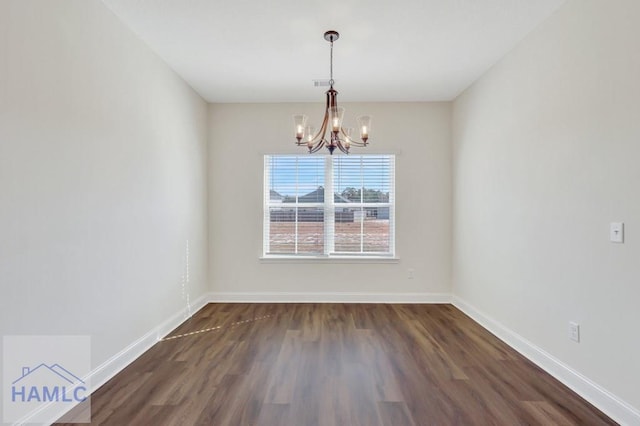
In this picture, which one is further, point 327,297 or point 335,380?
point 327,297

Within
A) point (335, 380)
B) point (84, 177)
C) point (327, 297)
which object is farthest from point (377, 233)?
point (84, 177)

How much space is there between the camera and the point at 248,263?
451cm

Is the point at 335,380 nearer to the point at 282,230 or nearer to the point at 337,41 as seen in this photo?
the point at 282,230

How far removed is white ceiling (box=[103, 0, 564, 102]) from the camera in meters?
2.44

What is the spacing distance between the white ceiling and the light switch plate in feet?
5.47

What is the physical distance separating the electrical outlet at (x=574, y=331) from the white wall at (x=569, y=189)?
40mm

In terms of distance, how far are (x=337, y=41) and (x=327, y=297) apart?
3.13 m

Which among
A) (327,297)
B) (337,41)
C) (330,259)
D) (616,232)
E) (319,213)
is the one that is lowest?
(327,297)

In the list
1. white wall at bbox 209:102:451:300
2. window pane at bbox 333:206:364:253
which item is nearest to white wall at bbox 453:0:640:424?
white wall at bbox 209:102:451:300

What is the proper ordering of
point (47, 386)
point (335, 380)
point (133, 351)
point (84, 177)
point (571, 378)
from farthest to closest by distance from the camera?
1. point (133, 351)
2. point (335, 380)
3. point (571, 378)
4. point (84, 177)
5. point (47, 386)

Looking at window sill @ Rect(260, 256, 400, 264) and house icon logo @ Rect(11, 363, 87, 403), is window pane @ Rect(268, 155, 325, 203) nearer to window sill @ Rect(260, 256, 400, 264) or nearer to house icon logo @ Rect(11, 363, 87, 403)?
window sill @ Rect(260, 256, 400, 264)

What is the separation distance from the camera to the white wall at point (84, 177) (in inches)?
67.7

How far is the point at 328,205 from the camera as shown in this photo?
457 centimetres

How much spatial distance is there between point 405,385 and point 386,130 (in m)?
3.23
